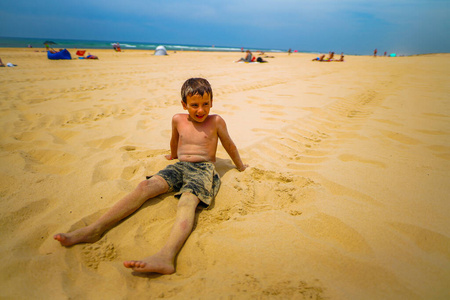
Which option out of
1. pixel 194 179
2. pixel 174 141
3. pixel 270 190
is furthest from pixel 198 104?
pixel 270 190

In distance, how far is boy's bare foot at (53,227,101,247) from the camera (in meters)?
1.30

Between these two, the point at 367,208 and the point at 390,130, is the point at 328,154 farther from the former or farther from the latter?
the point at 390,130

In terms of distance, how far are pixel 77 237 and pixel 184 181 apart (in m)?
0.82

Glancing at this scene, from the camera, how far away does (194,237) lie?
1.44 meters

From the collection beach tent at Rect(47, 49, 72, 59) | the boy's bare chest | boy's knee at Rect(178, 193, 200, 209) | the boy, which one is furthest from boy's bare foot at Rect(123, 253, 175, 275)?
beach tent at Rect(47, 49, 72, 59)

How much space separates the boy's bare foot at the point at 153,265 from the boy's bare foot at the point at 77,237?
1.38 ft

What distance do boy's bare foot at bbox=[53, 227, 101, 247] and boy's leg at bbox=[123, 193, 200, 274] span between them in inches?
16.6

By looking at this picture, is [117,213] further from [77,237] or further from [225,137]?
[225,137]

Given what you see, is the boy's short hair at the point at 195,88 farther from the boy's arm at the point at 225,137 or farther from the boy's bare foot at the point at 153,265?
the boy's bare foot at the point at 153,265

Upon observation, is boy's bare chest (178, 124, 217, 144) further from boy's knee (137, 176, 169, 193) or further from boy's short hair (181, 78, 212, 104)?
boy's knee (137, 176, 169, 193)

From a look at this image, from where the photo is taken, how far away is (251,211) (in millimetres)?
1659

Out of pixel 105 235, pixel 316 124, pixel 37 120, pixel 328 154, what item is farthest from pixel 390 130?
pixel 37 120

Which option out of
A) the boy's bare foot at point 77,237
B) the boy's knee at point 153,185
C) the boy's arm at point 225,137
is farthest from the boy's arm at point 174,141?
the boy's bare foot at point 77,237

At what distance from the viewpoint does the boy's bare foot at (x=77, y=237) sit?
130 centimetres
